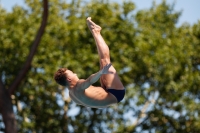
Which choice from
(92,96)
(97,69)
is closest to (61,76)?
(92,96)

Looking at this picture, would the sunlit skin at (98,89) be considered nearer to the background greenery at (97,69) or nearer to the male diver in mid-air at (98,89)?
the male diver in mid-air at (98,89)

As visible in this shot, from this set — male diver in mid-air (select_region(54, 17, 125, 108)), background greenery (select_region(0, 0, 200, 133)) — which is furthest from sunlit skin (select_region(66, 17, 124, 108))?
background greenery (select_region(0, 0, 200, 133))

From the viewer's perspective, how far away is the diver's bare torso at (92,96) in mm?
7395

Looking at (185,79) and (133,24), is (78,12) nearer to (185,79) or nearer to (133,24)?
(133,24)

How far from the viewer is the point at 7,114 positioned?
56.6 feet

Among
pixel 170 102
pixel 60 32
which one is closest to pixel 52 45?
pixel 60 32

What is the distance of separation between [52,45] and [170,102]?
5.42 metres

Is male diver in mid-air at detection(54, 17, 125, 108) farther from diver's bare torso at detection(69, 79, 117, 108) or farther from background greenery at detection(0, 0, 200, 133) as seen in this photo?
background greenery at detection(0, 0, 200, 133)

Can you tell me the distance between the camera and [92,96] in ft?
24.4

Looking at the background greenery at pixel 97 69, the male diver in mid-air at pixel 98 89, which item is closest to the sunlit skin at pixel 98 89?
the male diver in mid-air at pixel 98 89

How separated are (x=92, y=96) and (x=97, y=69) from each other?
1505 cm

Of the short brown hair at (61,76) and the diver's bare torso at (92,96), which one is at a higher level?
the short brown hair at (61,76)

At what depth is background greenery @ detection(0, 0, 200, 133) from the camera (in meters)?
22.8

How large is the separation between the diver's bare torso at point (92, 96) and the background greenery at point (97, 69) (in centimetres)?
1476
